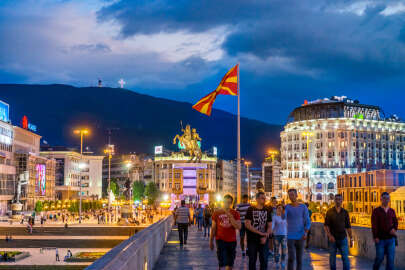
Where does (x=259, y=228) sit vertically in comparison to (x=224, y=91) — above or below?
below

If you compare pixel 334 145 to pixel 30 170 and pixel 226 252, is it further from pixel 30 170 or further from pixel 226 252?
pixel 226 252

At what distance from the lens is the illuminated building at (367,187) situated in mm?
90188

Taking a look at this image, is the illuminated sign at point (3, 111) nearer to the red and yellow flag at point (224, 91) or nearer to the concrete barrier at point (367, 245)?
the red and yellow flag at point (224, 91)

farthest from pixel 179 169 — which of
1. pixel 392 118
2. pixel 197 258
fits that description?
pixel 197 258

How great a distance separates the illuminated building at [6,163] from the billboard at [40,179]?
1208 centimetres

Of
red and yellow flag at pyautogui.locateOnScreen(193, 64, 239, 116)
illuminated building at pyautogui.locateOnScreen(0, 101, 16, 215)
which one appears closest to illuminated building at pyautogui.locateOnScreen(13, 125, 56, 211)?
illuminated building at pyautogui.locateOnScreen(0, 101, 16, 215)

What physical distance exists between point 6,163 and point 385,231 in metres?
112

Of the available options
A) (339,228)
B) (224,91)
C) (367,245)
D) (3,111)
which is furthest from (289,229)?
(3,111)

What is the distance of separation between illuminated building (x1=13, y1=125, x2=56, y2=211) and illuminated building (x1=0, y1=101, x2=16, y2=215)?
7.60ft

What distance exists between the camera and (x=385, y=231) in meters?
11.9

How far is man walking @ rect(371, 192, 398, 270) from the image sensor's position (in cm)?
1191

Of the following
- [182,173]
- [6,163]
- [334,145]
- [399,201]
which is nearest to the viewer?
[399,201]

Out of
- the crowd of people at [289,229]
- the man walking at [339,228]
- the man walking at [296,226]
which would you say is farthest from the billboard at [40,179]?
the man walking at [339,228]

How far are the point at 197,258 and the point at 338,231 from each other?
7.08 m
